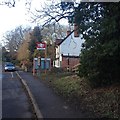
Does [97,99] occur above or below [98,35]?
below

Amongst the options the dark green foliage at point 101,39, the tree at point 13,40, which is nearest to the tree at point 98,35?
the dark green foliage at point 101,39

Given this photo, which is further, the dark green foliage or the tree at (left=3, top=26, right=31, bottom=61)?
the tree at (left=3, top=26, right=31, bottom=61)

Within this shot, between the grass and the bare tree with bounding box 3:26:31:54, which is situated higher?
the bare tree with bounding box 3:26:31:54

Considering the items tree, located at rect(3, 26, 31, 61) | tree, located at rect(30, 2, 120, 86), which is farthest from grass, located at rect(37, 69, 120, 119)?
tree, located at rect(3, 26, 31, 61)

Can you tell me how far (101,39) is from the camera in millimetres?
13914

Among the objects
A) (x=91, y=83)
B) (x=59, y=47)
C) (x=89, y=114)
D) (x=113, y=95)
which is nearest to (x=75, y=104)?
(x=113, y=95)

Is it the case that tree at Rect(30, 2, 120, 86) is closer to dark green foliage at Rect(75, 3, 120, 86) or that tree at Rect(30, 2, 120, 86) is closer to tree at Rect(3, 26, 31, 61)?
dark green foliage at Rect(75, 3, 120, 86)

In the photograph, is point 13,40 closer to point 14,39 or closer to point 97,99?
A: point 14,39

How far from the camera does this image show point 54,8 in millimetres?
17109

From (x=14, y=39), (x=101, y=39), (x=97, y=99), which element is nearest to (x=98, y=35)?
(x=101, y=39)

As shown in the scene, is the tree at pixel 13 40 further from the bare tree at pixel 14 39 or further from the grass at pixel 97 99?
the grass at pixel 97 99

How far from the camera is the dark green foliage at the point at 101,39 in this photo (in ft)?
42.2

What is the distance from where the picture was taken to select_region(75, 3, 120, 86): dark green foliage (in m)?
12.9

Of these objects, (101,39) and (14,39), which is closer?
(101,39)
